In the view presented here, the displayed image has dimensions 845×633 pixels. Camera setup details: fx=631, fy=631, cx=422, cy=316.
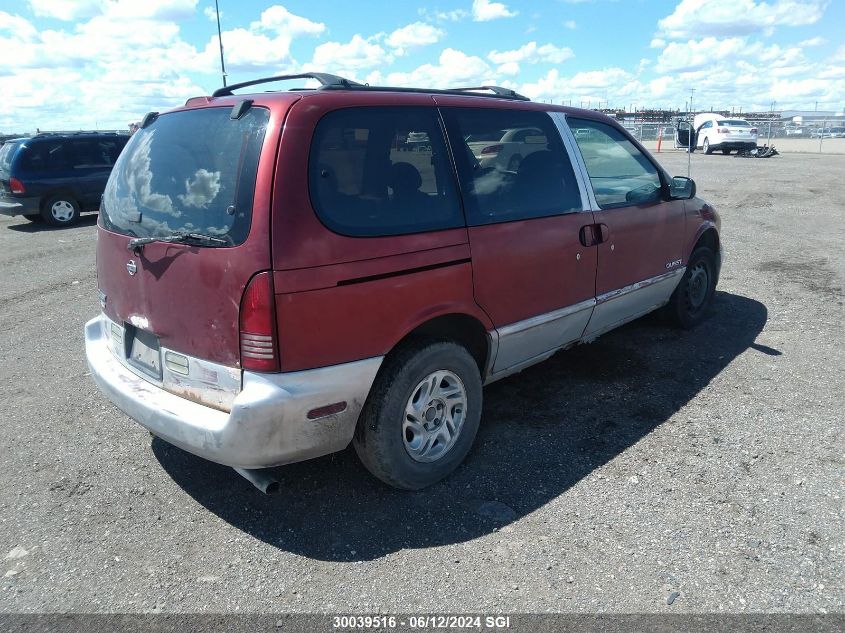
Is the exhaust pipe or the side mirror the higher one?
the side mirror

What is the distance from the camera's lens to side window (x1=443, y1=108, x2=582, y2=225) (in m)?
3.41

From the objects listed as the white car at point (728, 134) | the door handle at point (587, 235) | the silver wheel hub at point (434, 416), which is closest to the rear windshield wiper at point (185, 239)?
the silver wheel hub at point (434, 416)

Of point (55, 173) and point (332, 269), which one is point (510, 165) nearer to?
point (332, 269)

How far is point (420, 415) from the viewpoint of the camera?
10.6 ft

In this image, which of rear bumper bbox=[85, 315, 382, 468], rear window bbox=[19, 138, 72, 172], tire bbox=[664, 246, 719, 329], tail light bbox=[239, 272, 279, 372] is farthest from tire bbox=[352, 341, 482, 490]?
rear window bbox=[19, 138, 72, 172]

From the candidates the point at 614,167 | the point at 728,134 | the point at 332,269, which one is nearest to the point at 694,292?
the point at 614,167

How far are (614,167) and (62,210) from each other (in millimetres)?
12254

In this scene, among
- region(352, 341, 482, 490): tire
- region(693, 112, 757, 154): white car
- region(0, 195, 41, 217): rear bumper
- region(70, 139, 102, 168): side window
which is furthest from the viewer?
region(693, 112, 757, 154): white car

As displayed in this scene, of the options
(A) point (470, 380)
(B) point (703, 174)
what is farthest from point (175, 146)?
(B) point (703, 174)

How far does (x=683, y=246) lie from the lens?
5.25 meters

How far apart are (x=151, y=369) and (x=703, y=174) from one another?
65.4 ft

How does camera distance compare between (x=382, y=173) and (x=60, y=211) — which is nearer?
(x=382, y=173)

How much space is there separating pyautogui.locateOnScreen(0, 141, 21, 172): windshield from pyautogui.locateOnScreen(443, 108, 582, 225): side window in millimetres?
12424

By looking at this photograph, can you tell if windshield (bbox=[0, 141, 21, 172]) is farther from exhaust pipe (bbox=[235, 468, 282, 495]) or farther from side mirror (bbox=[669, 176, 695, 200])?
side mirror (bbox=[669, 176, 695, 200])
